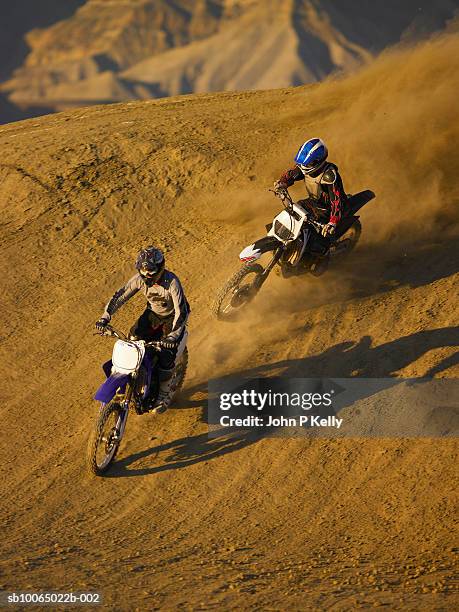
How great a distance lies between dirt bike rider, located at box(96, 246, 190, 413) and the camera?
8.50 meters

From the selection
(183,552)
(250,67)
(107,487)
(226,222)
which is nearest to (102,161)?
(226,222)

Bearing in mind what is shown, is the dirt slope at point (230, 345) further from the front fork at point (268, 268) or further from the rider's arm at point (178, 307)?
the rider's arm at point (178, 307)

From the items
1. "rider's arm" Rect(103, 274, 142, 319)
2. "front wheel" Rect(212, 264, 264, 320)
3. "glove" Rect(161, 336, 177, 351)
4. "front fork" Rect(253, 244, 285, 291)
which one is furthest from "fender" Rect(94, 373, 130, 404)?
"front fork" Rect(253, 244, 285, 291)

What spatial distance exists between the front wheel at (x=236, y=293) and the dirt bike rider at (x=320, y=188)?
3.73 ft

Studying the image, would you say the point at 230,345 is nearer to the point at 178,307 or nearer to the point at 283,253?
the point at 283,253

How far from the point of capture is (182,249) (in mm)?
13195

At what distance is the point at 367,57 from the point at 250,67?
329ft

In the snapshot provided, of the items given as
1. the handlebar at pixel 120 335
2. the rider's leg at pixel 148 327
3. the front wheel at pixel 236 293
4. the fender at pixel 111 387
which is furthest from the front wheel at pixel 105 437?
the front wheel at pixel 236 293

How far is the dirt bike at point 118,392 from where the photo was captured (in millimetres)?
8109

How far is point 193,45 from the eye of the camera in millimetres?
123312

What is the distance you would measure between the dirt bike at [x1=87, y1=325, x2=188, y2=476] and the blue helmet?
12.5 ft

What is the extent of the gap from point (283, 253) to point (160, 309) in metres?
2.55

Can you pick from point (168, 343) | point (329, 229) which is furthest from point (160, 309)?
point (329, 229)

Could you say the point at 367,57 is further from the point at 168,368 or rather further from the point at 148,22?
the point at 148,22
